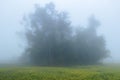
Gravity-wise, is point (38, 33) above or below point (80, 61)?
above

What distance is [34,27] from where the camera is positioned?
2530 inches

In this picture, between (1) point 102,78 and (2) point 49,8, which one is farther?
(2) point 49,8

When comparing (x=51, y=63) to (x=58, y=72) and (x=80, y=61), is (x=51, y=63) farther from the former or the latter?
(x=58, y=72)

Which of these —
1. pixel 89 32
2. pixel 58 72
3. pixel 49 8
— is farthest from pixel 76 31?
pixel 58 72

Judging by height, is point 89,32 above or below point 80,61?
above

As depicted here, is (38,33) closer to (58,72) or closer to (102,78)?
(58,72)

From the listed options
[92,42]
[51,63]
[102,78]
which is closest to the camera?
[102,78]

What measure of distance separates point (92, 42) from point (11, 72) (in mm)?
28616

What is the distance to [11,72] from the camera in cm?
3797

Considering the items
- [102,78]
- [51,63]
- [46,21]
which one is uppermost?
[46,21]

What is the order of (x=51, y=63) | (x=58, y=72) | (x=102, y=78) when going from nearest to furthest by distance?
(x=102, y=78), (x=58, y=72), (x=51, y=63)

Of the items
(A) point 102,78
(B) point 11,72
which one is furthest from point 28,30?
(A) point 102,78

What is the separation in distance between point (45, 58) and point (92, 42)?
10554mm

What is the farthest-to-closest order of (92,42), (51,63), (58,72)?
1. (92,42)
2. (51,63)
3. (58,72)
